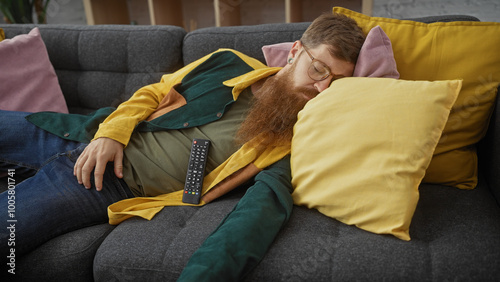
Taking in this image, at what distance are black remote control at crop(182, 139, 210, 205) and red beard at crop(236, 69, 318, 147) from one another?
0.13 m

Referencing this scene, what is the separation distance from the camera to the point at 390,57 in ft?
3.78

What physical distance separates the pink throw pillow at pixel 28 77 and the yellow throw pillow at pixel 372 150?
125 cm

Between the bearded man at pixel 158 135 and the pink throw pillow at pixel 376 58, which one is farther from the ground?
the pink throw pillow at pixel 376 58

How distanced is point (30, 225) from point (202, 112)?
2.08 ft

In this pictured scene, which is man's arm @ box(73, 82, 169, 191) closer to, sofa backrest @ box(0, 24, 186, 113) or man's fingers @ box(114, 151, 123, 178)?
man's fingers @ box(114, 151, 123, 178)

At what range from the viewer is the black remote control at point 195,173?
3.87 ft

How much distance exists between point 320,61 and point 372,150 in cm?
40

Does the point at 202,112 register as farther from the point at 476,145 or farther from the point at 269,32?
the point at 476,145

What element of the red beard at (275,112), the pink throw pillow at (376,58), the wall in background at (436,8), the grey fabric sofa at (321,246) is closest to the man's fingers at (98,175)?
the grey fabric sofa at (321,246)

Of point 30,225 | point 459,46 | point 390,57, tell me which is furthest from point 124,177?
point 459,46

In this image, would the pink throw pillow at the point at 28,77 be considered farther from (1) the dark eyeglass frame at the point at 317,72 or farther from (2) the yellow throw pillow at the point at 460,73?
(2) the yellow throw pillow at the point at 460,73

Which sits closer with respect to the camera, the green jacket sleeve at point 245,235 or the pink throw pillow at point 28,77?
the green jacket sleeve at point 245,235

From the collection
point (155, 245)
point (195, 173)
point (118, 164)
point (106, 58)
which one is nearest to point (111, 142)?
point (118, 164)

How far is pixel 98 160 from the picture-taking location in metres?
1.18
